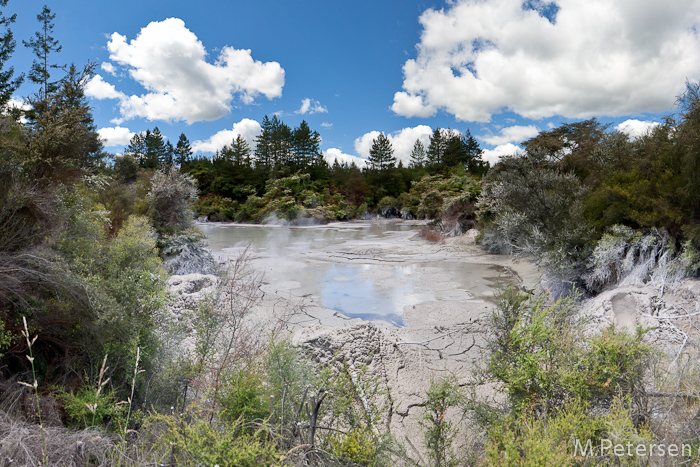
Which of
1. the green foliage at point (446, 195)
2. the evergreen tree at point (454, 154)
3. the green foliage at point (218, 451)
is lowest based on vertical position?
the green foliage at point (218, 451)

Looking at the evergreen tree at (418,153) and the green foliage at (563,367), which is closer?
the green foliage at (563,367)

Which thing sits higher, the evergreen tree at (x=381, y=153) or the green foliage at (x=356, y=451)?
the evergreen tree at (x=381, y=153)

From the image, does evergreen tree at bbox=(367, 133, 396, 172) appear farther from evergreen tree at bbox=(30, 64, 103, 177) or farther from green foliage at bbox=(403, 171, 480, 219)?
evergreen tree at bbox=(30, 64, 103, 177)

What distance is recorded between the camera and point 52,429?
2.54 metres

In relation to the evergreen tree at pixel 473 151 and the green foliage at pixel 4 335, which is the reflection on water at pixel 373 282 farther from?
the evergreen tree at pixel 473 151

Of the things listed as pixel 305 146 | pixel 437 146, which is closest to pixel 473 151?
pixel 437 146

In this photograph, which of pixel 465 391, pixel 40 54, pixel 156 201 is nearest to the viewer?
pixel 465 391

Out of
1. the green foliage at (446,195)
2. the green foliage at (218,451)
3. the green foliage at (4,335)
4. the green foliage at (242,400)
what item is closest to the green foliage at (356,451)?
the green foliage at (218,451)

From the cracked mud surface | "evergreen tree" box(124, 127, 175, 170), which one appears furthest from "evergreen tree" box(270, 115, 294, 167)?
the cracked mud surface

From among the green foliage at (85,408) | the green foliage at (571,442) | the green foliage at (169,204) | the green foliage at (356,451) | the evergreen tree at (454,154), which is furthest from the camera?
the evergreen tree at (454,154)

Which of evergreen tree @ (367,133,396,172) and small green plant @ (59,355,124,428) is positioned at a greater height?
evergreen tree @ (367,133,396,172)

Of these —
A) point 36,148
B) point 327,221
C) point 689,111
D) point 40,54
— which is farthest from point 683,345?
point 327,221

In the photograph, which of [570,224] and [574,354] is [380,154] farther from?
[574,354]

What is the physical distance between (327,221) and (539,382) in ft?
108
